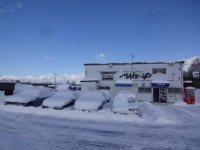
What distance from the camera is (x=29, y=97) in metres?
13.6

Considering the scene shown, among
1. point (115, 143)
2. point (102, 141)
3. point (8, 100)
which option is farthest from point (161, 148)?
point (8, 100)

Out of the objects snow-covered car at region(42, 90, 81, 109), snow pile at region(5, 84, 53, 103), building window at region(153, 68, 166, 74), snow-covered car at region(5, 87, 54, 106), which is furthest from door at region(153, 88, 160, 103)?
snow-covered car at region(5, 87, 54, 106)

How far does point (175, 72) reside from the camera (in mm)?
22922

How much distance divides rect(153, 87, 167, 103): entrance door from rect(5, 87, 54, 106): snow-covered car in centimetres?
1453

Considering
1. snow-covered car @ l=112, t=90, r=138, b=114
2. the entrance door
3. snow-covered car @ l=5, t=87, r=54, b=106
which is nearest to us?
snow-covered car @ l=112, t=90, r=138, b=114

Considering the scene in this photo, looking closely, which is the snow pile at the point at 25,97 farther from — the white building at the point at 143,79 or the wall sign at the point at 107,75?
the wall sign at the point at 107,75

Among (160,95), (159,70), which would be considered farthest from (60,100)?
(159,70)

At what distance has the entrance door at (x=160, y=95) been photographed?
23.2m

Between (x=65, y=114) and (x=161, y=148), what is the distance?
274 inches

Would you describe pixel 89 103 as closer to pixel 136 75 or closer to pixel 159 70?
pixel 136 75

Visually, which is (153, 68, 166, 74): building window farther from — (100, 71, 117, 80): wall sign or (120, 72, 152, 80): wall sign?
(100, 71, 117, 80): wall sign

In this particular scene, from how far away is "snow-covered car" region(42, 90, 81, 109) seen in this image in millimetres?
12115

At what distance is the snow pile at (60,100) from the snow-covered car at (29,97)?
5.26 ft

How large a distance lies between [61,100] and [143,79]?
14.4 m
